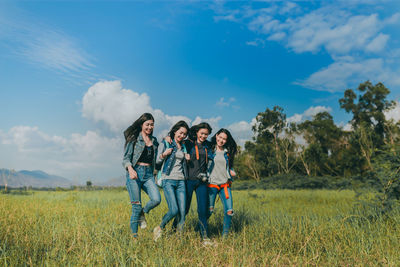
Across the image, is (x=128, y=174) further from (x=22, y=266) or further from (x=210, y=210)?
(x=22, y=266)

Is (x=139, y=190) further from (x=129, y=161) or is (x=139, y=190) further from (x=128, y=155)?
(x=128, y=155)

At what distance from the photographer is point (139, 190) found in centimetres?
500

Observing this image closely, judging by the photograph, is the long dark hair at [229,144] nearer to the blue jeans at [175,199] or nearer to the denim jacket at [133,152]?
the blue jeans at [175,199]

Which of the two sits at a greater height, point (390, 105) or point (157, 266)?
point (390, 105)

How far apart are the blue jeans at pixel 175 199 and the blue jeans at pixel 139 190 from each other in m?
0.17

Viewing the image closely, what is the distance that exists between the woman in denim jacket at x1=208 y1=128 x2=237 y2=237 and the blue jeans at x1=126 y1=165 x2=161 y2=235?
102cm

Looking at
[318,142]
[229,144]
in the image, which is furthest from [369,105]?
[229,144]

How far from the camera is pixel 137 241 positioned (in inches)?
172

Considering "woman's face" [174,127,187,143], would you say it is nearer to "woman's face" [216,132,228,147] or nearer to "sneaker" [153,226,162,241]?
"woman's face" [216,132,228,147]

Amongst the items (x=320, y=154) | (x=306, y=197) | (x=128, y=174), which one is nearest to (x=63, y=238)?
(x=128, y=174)

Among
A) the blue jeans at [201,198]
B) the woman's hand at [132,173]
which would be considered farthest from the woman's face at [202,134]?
the woman's hand at [132,173]

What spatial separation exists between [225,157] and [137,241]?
2165 mm

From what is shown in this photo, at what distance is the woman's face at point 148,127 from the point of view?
5.16 m

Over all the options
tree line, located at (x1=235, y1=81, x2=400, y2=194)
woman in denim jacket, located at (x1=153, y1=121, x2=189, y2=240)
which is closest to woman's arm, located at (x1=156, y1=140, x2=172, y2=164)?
woman in denim jacket, located at (x1=153, y1=121, x2=189, y2=240)
